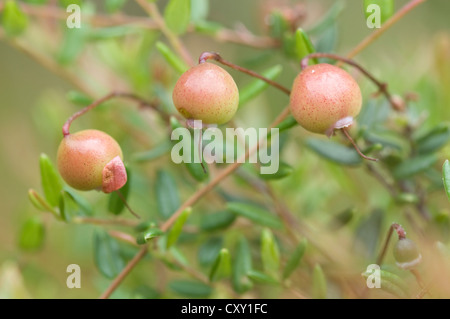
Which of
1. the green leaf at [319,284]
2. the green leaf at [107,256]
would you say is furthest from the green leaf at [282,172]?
the green leaf at [107,256]

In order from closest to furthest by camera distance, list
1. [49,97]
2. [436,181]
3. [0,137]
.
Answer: [436,181] < [49,97] < [0,137]

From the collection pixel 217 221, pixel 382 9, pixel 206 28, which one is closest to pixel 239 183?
pixel 217 221

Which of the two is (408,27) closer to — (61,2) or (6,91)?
(61,2)

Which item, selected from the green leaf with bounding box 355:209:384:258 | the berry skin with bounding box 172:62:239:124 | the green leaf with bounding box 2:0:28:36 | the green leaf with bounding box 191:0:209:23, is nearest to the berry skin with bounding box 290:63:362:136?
the berry skin with bounding box 172:62:239:124

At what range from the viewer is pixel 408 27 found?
1272 millimetres

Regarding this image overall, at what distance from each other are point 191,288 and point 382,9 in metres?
0.39

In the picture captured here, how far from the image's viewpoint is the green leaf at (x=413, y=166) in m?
0.70

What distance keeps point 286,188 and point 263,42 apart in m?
0.23

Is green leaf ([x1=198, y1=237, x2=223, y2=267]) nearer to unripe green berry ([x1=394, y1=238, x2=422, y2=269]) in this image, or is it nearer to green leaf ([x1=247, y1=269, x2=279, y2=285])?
green leaf ([x1=247, y1=269, x2=279, y2=285])

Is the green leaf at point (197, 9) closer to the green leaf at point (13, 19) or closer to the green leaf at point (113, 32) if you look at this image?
the green leaf at point (113, 32)

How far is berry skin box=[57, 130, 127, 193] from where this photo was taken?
55 cm

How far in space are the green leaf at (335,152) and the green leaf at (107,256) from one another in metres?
0.28
